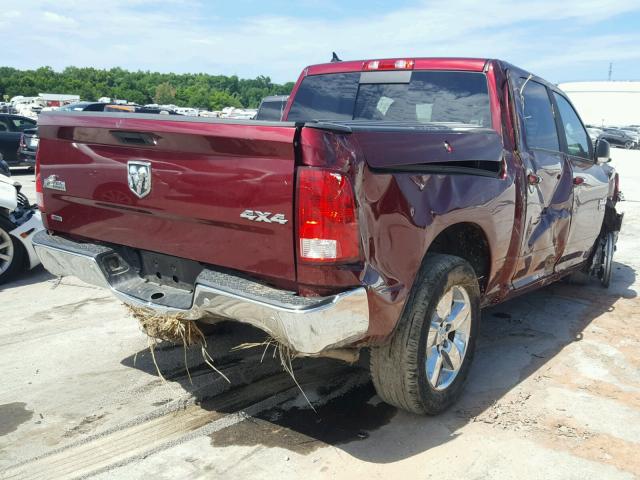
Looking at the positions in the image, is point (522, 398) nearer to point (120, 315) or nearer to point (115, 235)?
point (115, 235)

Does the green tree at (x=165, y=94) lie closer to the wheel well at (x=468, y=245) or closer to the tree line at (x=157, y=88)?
the tree line at (x=157, y=88)

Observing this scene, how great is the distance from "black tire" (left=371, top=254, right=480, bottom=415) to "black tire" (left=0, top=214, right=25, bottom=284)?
4.28 m

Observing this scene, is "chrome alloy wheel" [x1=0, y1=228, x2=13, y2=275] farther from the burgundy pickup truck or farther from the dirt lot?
the burgundy pickup truck

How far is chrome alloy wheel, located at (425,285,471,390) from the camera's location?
332 centimetres

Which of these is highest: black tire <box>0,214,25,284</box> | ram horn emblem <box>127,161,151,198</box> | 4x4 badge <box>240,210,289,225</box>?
ram horn emblem <box>127,161,151,198</box>

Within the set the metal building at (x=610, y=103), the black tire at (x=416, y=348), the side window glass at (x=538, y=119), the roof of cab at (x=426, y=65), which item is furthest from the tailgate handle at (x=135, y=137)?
the metal building at (x=610, y=103)

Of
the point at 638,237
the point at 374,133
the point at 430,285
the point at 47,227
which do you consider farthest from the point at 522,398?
the point at 638,237

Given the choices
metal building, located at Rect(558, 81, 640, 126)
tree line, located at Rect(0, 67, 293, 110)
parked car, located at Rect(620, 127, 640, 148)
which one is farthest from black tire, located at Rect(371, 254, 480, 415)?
tree line, located at Rect(0, 67, 293, 110)

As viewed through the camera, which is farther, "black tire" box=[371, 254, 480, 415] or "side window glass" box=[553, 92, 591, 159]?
"side window glass" box=[553, 92, 591, 159]

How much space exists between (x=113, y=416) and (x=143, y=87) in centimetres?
14355

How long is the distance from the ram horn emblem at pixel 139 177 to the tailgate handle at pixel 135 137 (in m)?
0.10

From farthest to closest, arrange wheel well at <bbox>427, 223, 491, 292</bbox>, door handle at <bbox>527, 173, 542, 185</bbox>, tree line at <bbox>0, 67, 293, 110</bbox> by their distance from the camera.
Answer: tree line at <bbox>0, 67, 293, 110</bbox> → door handle at <bbox>527, 173, 542, 185</bbox> → wheel well at <bbox>427, 223, 491, 292</bbox>

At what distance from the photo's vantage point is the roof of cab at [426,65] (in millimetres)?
4133

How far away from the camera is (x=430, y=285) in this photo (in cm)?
310
